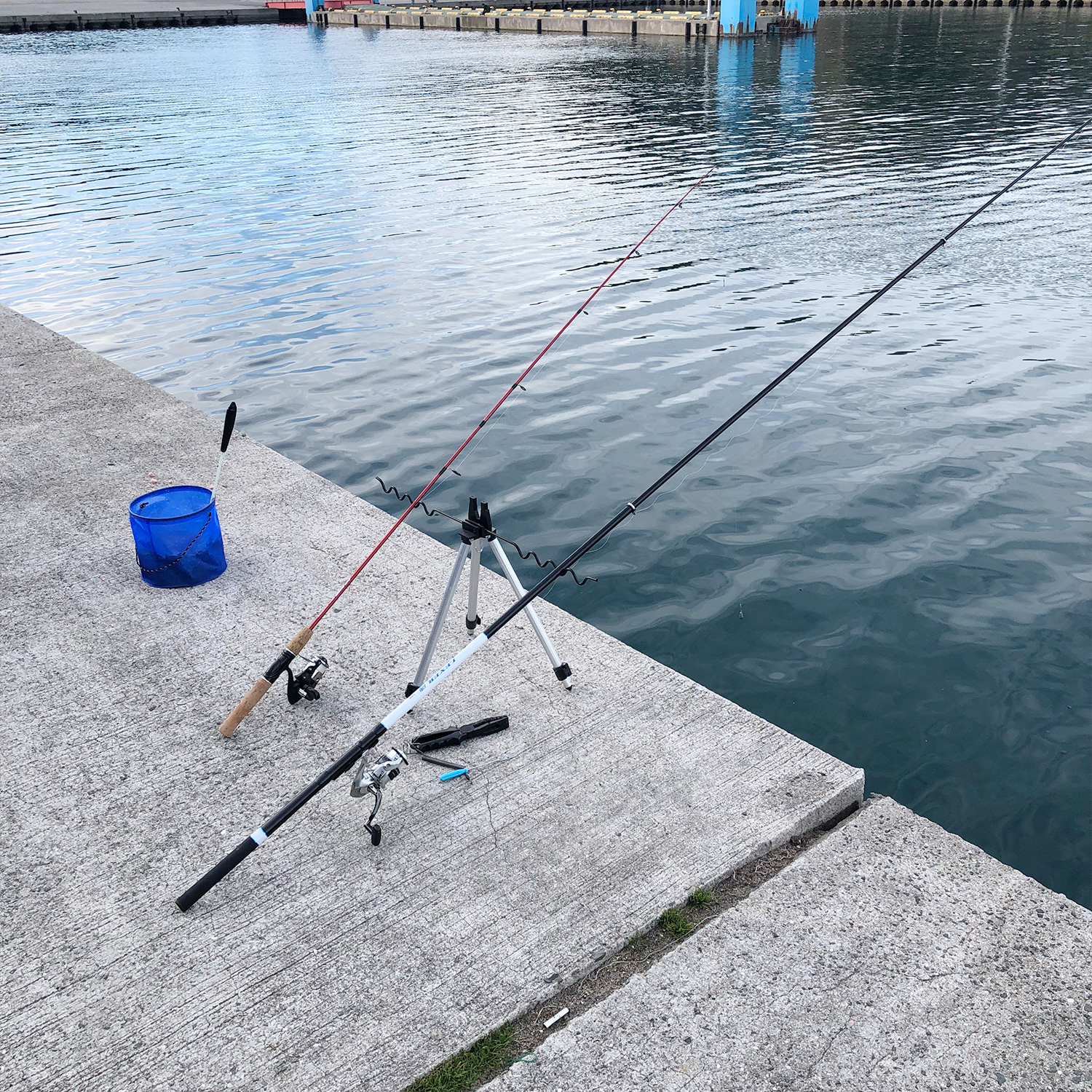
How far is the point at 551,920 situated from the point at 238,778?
131 cm

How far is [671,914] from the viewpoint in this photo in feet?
10.3

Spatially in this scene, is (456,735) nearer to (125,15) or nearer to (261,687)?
(261,687)

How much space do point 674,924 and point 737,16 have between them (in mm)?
54825

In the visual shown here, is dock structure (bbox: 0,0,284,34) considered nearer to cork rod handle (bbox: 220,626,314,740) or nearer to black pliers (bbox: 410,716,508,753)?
cork rod handle (bbox: 220,626,314,740)

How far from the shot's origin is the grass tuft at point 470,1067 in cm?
266

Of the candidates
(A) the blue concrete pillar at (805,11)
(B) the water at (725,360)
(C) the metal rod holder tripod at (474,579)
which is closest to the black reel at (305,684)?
(C) the metal rod holder tripod at (474,579)

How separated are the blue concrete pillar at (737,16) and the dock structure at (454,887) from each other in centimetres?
5288

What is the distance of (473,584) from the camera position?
4043 millimetres

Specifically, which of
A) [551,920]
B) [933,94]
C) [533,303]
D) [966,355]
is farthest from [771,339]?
[933,94]

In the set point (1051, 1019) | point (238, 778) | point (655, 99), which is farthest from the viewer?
point (655, 99)

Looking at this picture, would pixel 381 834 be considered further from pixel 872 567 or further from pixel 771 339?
pixel 771 339

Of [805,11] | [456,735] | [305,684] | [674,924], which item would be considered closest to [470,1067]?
[674,924]

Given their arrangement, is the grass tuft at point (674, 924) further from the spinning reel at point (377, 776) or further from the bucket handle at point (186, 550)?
the bucket handle at point (186, 550)

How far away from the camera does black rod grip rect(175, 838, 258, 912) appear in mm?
3041
